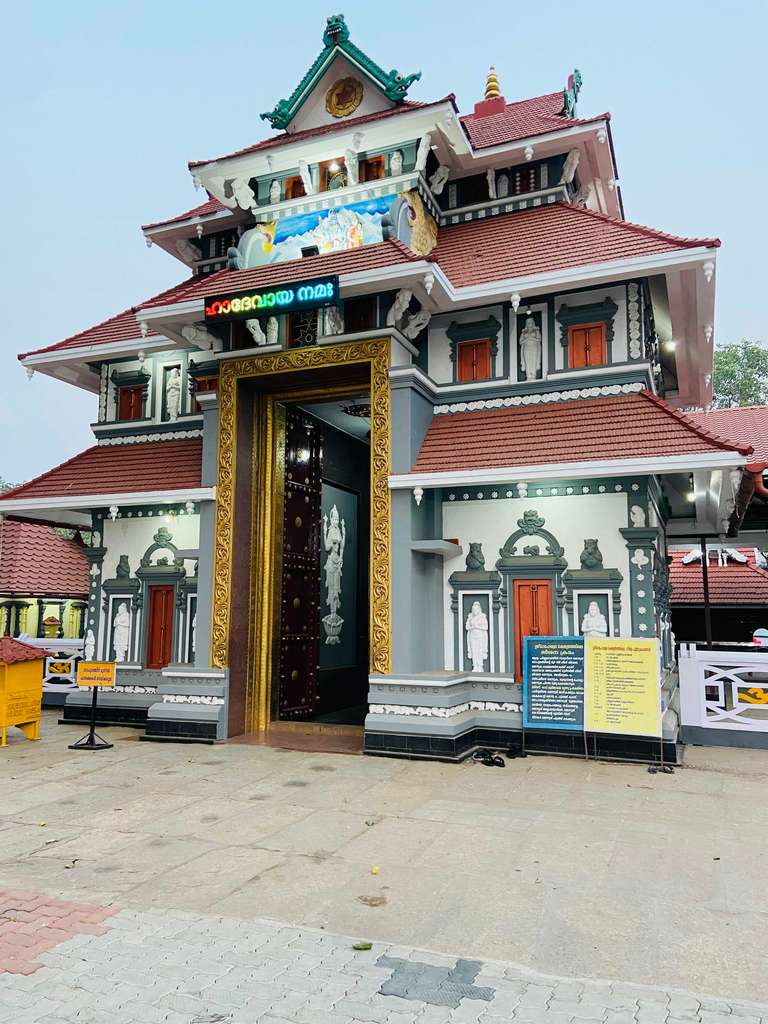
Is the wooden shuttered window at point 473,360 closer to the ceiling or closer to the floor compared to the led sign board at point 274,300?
closer to the floor

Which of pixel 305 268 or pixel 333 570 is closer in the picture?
pixel 305 268

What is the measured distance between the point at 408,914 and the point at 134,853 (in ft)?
7.85

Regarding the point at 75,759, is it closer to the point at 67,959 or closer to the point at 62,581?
the point at 67,959

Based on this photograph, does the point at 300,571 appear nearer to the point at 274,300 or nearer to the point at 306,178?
the point at 274,300

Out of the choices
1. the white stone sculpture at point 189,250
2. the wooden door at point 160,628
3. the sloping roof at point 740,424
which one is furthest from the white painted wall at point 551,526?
the sloping roof at point 740,424

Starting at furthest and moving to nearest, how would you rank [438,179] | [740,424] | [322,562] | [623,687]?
1. [740,424]
2. [322,562]
3. [438,179]
4. [623,687]

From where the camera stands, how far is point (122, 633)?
12.8 metres

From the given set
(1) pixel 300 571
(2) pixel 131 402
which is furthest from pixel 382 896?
(2) pixel 131 402

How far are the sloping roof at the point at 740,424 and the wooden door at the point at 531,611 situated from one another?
8047 millimetres

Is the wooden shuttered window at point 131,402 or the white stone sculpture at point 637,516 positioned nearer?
the white stone sculpture at point 637,516

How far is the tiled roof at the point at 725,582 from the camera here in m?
17.7

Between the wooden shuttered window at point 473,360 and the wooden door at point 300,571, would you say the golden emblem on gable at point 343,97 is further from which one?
the wooden door at point 300,571

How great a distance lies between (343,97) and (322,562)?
8081 mm

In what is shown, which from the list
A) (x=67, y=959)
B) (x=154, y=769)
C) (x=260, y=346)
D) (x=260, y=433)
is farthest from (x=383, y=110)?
(x=67, y=959)
